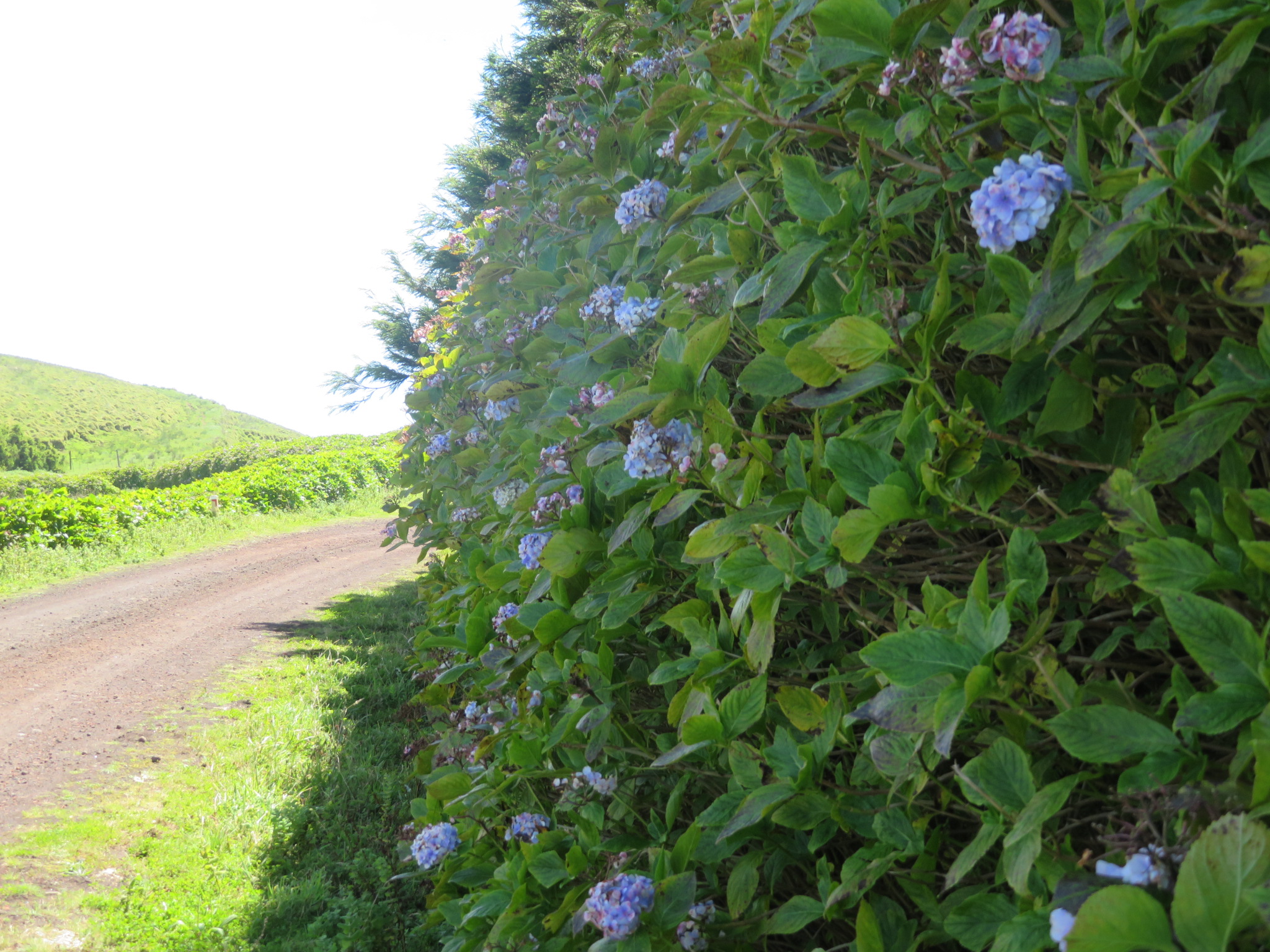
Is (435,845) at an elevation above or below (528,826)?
below

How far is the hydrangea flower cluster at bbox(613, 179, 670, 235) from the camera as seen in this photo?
6.59ft

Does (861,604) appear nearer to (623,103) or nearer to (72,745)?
(623,103)

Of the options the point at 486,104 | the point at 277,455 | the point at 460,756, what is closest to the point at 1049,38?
the point at 460,756

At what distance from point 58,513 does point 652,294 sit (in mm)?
12286

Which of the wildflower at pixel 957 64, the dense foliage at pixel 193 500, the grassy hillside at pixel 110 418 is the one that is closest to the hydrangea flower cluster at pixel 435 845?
the wildflower at pixel 957 64

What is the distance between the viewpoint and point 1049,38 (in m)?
0.88

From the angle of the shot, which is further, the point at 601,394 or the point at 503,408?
the point at 503,408

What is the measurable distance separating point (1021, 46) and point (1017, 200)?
0.53 feet

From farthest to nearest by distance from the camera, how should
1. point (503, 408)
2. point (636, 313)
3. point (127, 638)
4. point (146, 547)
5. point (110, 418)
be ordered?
point (110, 418) < point (146, 547) < point (127, 638) < point (503, 408) < point (636, 313)

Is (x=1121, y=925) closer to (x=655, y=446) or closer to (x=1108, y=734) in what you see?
(x=1108, y=734)

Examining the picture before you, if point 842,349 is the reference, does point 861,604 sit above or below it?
below

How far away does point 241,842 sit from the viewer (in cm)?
371

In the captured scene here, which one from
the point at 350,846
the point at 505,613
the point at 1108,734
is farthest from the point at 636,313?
the point at 350,846

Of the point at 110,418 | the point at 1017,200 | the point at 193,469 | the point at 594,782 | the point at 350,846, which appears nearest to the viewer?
the point at 1017,200
